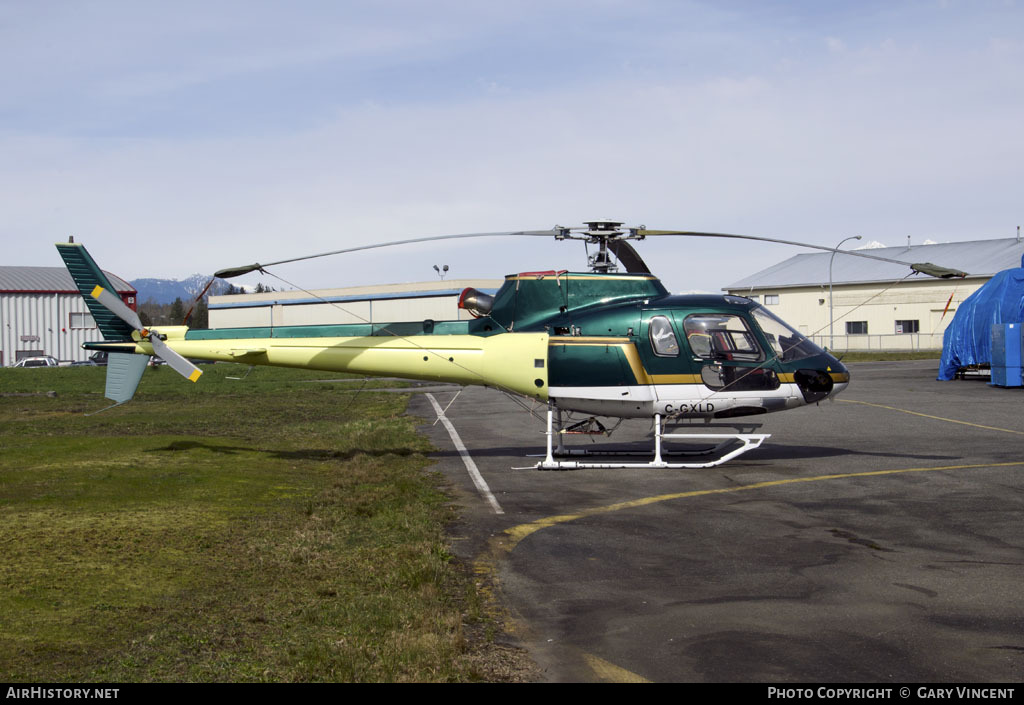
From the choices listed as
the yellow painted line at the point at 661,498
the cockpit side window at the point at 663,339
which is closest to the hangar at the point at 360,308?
the cockpit side window at the point at 663,339

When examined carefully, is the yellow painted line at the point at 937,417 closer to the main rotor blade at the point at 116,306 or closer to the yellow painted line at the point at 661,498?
the yellow painted line at the point at 661,498

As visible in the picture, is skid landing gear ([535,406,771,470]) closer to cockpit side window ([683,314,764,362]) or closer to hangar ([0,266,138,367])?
cockpit side window ([683,314,764,362])

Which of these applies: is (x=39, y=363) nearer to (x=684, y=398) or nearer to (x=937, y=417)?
(x=937, y=417)

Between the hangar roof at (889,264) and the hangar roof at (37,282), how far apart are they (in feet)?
228

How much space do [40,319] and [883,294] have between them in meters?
90.2

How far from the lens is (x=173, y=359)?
18.0 metres

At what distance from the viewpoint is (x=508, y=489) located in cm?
1464

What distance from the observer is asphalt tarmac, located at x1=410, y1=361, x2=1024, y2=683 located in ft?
21.6

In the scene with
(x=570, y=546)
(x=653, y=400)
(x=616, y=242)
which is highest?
(x=616, y=242)

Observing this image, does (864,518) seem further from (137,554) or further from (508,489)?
(137,554)

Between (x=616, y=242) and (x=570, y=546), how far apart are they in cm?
773

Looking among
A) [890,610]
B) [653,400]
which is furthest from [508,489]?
[890,610]

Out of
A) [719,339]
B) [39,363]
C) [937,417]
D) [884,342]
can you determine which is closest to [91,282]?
[719,339]

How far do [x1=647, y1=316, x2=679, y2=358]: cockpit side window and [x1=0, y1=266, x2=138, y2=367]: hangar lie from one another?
9183 centimetres
